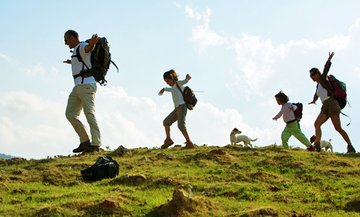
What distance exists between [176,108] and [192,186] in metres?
5.80

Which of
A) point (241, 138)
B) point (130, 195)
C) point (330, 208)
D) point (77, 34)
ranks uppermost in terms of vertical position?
point (77, 34)

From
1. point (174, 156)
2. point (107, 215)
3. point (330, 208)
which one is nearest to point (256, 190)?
point (330, 208)

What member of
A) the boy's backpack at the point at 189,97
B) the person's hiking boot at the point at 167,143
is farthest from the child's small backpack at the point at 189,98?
the person's hiking boot at the point at 167,143

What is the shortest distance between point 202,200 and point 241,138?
9578mm

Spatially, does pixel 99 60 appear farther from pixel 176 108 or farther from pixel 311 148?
pixel 311 148

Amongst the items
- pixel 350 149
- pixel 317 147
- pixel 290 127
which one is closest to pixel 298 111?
pixel 290 127

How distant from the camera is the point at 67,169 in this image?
1076cm

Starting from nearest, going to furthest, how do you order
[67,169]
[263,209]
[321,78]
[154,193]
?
[263,209] → [154,193] → [67,169] → [321,78]

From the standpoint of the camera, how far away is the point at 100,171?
9.88 meters

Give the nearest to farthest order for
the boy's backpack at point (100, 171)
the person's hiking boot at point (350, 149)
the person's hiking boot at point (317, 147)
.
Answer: the boy's backpack at point (100, 171) < the person's hiking boot at point (350, 149) < the person's hiking boot at point (317, 147)

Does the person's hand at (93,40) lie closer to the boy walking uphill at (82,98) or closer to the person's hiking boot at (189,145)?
the boy walking uphill at (82,98)

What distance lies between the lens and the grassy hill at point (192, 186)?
7.59 metres

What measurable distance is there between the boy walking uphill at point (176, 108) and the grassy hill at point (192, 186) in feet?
5.22

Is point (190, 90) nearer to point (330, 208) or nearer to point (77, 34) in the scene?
point (77, 34)
